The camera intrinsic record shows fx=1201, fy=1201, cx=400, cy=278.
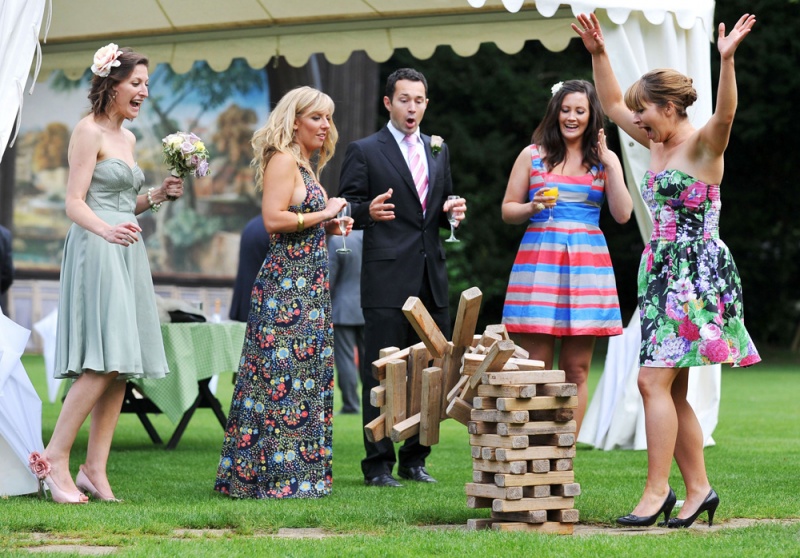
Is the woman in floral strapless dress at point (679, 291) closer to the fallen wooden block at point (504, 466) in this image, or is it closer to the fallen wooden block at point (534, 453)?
the fallen wooden block at point (534, 453)

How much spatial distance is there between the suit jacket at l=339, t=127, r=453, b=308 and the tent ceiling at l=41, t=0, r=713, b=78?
5.29 ft

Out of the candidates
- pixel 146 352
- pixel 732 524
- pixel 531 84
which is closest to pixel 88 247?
pixel 146 352

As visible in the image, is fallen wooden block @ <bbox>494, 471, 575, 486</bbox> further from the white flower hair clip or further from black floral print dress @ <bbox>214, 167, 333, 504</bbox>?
the white flower hair clip

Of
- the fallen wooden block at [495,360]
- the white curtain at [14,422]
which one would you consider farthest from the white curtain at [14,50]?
the fallen wooden block at [495,360]

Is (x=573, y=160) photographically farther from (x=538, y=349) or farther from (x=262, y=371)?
(x=262, y=371)

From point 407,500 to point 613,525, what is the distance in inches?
41.0

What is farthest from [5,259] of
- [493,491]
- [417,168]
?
[493,491]

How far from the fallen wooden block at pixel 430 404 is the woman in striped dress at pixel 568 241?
1243 mm

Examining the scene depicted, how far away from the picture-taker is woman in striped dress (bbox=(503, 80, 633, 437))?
611cm

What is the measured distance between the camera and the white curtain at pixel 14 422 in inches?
221

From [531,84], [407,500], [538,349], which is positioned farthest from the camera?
[531,84]

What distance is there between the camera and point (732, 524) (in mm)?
4922

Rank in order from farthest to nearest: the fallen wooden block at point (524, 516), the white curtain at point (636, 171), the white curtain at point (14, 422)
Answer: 1. the white curtain at point (636, 171)
2. the white curtain at point (14, 422)
3. the fallen wooden block at point (524, 516)

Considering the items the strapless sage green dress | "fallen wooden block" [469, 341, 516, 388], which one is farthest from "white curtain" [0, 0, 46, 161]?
"fallen wooden block" [469, 341, 516, 388]
